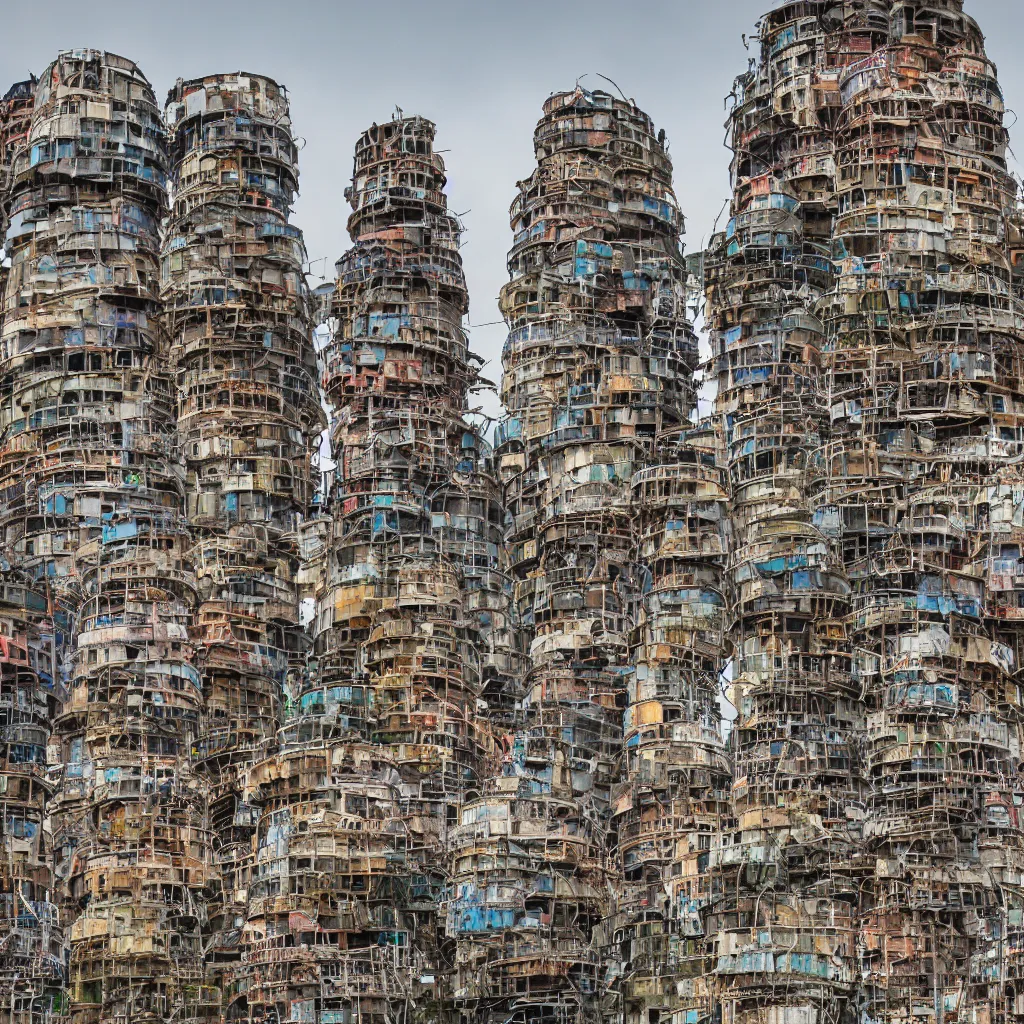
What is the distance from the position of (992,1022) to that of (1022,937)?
4623 millimetres

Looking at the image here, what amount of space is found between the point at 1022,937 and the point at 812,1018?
11321mm

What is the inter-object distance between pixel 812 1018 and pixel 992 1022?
906cm

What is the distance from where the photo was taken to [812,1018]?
199750 mm

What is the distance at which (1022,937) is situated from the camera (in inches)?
7830

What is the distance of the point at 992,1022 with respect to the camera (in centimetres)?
19950
